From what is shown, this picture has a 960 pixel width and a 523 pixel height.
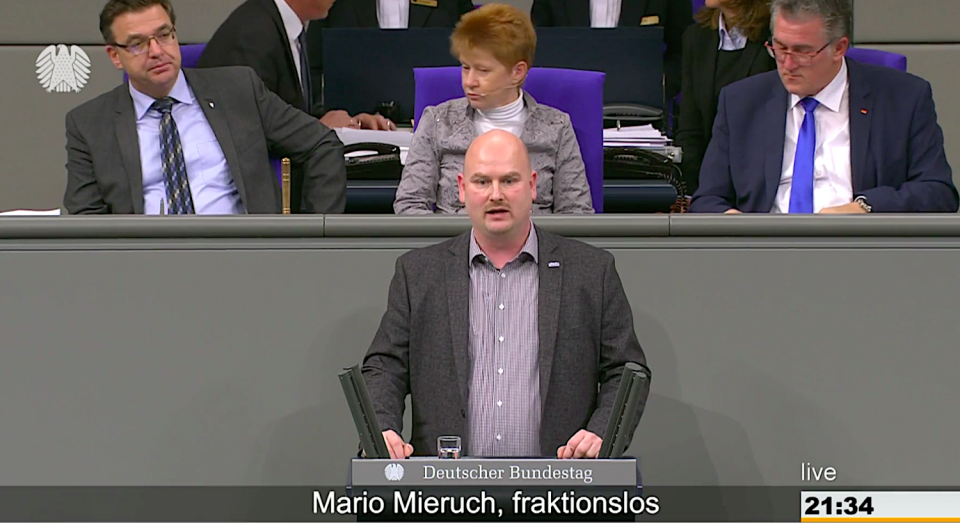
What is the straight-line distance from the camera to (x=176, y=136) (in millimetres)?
2484

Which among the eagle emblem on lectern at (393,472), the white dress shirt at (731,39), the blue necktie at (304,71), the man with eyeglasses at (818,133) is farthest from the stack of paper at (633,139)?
the eagle emblem on lectern at (393,472)

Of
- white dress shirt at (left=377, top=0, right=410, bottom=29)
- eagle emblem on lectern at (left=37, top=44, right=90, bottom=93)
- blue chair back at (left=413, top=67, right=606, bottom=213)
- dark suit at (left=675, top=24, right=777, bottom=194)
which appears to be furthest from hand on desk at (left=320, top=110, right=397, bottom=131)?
eagle emblem on lectern at (left=37, top=44, right=90, bottom=93)

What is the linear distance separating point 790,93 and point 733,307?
682 millimetres

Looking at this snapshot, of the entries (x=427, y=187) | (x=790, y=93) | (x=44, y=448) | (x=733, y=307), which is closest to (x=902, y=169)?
(x=790, y=93)

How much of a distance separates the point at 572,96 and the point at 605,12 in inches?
41.9

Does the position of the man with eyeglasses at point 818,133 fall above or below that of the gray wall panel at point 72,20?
below

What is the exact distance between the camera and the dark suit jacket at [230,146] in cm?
244

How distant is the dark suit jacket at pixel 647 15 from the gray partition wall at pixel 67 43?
1.54ft

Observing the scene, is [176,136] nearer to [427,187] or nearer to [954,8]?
[427,187]

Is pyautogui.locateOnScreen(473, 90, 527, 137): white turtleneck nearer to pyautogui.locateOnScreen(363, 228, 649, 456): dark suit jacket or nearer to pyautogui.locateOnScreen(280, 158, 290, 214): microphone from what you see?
pyautogui.locateOnScreen(280, 158, 290, 214): microphone

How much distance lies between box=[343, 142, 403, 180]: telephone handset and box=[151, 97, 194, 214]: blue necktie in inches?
17.2

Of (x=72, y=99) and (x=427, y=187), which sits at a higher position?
(x=72, y=99)

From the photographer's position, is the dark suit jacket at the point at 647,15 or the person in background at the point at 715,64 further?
the dark suit jacket at the point at 647,15

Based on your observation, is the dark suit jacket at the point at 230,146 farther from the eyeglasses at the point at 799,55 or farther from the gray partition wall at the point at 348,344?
the eyeglasses at the point at 799,55
